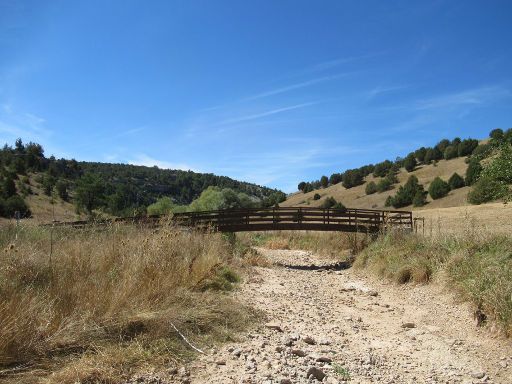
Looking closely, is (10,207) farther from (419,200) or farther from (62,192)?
(419,200)

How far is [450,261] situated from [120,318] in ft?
22.0

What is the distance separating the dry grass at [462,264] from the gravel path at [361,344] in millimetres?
344

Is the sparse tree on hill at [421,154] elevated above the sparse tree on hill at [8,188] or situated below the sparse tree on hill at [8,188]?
above

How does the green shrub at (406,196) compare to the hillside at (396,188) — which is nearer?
the hillside at (396,188)

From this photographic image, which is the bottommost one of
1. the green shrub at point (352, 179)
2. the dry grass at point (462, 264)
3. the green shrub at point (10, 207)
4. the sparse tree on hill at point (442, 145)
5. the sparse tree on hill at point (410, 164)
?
the dry grass at point (462, 264)

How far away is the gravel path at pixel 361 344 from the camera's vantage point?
171 inches

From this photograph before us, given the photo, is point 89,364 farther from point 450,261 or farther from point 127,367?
point 450,261

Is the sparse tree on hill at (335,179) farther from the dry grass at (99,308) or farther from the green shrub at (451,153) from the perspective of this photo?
the dry grass at (99,308)

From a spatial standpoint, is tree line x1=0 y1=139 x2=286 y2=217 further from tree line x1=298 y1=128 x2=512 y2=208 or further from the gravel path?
tree line x1=298 y1=128 x2=512 y2=208

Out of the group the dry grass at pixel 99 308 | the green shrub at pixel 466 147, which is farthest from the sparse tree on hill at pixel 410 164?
the dry grass at pixel 99 308

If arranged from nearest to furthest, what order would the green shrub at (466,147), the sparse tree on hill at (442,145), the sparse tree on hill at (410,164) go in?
the green shrub at (466,147)
the sparse tree on hill at (410,164)
the sparse tree on hill at (442,145)

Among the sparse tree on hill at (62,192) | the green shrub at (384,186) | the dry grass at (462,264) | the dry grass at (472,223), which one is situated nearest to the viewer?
the dry grass at (462,264)

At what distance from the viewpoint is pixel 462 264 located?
26.6 feet

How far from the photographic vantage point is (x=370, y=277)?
11.8 metres
